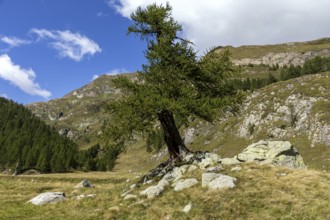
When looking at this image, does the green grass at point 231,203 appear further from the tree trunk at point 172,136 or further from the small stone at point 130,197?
the tree trunk at point 172,136

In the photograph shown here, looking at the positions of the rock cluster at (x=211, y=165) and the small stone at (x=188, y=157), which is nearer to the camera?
the rock cluster at (x=211, y=165)

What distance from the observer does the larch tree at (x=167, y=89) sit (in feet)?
83.2

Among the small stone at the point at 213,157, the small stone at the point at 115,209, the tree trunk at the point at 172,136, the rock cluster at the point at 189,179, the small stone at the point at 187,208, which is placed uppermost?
the tree trunk at the point at 172,136

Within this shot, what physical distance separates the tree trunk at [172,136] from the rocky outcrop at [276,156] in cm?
489

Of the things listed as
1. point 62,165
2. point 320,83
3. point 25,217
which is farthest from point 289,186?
point 62,165

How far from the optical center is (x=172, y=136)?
28.6m

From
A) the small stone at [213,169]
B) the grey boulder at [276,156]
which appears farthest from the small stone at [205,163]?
the grey boulder at [276,156]

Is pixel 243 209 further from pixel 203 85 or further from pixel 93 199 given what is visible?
pixel 203 85

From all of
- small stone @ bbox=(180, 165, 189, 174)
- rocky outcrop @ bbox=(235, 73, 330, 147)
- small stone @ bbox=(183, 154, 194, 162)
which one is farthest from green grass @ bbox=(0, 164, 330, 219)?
rocky outcrop @ bbox=(235, 73, 330, 147)

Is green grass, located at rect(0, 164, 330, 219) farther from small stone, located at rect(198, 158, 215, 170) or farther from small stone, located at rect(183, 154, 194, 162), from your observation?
small stone, located at rect(183, 154, 194, 162)

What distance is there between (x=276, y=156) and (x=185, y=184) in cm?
922

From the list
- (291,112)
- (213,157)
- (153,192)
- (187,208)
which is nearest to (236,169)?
A: (213,157)

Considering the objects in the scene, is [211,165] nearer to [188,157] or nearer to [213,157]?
[213,157]

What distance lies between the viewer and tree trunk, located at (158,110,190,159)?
2817 cm
